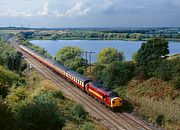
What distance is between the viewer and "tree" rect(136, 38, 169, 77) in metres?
67.3

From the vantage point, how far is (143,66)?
2667 inches

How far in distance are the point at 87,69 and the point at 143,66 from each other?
20.7m

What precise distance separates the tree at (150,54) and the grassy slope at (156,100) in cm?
331

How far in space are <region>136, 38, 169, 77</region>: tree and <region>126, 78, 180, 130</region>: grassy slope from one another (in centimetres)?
331

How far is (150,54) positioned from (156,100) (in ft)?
58.7

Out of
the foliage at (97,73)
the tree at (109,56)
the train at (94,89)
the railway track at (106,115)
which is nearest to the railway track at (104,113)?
the railway track at (106,115)

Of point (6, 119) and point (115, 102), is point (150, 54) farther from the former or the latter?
point (6, 119)

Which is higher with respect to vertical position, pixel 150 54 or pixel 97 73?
pixel 150 54

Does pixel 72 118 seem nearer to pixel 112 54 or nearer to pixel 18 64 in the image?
pixel 18 64

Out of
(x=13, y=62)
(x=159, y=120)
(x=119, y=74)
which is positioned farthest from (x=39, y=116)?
(x=13, y=62)

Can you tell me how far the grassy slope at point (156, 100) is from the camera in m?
39.0

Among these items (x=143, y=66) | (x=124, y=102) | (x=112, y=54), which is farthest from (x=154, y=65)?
(x=112, y=54)

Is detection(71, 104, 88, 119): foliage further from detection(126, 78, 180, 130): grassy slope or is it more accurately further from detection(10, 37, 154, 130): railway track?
detection(126, 78, 180, 130): grassy slope

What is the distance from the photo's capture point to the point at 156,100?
53156 millimetres
